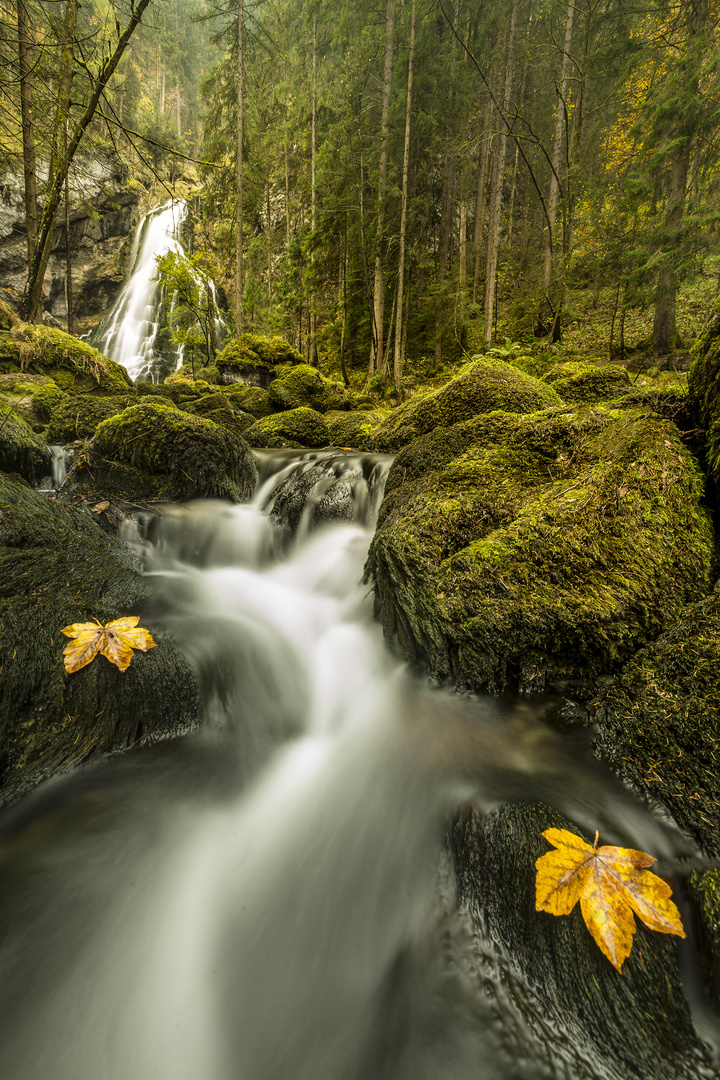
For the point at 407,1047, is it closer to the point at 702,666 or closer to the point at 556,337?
the point at 702,666

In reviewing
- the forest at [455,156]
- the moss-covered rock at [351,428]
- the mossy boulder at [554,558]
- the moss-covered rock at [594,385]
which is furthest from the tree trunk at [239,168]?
the mossy boulder at [554,558]

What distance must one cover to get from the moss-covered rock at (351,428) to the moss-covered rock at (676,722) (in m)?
5.94

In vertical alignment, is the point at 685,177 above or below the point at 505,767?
above

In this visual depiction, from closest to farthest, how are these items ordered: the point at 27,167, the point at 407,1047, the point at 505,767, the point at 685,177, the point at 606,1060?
the point at 606,1060
the point at 407,1047
the point at 505,767
the point at 27,167
the point at 685,177

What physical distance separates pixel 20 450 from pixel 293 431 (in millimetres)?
5167

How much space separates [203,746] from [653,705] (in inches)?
87.9

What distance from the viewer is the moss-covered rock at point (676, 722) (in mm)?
1467

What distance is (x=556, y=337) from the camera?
12.5 m

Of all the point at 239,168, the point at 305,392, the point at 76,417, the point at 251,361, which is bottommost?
the point at 76,417

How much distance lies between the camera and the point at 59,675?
2.01 meters

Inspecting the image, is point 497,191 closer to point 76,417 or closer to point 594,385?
point 594,385

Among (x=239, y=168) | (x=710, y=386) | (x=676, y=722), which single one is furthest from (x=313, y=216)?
(x=676, y=722)

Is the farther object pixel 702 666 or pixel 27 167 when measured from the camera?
pixel 27 167

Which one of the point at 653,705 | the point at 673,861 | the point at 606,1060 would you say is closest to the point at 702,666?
the point at 653,705
